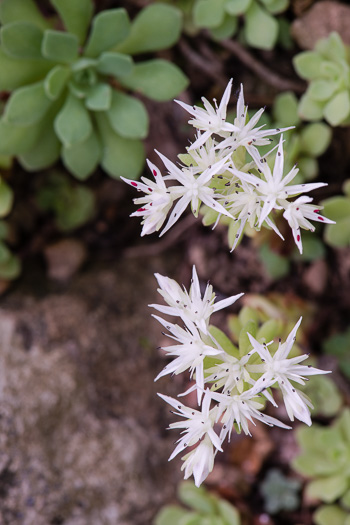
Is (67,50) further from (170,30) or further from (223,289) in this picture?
(223,289)

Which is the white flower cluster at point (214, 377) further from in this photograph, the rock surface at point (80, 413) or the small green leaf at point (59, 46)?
the small green leaf at point (59, 46)

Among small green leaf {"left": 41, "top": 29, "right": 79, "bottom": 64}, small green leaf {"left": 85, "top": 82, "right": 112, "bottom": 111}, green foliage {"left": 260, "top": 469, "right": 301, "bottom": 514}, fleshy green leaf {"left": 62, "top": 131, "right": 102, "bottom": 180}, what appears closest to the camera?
small green leaf {"left": 41, "top": 29, "right": 79, "bottom": 64}

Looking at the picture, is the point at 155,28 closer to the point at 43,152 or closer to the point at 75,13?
the point at 75,13

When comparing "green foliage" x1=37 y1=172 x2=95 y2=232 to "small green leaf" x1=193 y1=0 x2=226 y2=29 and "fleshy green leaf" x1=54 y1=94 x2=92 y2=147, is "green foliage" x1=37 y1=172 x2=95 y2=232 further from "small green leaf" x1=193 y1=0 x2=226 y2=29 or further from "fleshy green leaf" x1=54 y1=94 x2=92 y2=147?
"small green leaf" x1=193 y1=0 x2=226 y2=29

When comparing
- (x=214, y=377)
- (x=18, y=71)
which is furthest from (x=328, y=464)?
(x=18, y=71)

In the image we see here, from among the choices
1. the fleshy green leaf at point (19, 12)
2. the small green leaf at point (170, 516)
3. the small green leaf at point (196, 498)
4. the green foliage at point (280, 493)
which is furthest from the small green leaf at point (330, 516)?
the fleshy green leaf at point (19, 12)

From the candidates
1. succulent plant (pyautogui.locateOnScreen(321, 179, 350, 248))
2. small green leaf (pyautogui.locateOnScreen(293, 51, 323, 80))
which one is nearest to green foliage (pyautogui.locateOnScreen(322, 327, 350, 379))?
succulent plant (pyautogui.locateOnScreen(321, 179, 350, 248))

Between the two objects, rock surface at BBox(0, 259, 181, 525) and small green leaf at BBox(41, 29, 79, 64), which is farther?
rock surface at BBox(0, 259, 181, 525)

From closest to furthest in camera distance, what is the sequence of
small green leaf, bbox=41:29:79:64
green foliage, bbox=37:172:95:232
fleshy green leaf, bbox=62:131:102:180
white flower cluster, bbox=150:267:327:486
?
white flower cluster, bbox=150:267:327:486
small green leaf, bbox=41:29:79:64
fleshy green leaf, bbox=62:131:102:180
green foliage, bbox=37:172:95:232
